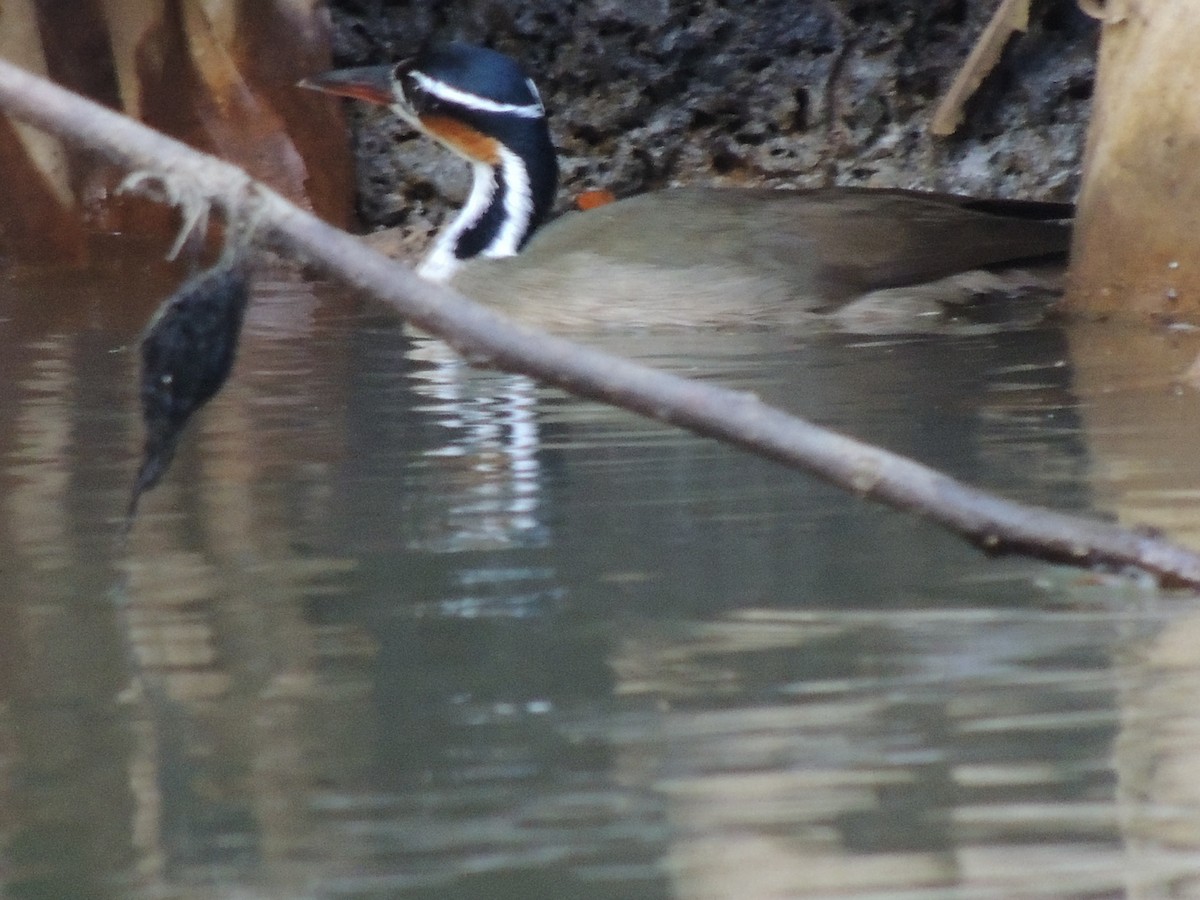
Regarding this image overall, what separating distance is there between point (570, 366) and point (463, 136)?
5.77 m

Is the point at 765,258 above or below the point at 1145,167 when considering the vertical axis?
below

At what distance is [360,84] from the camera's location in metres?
7.93

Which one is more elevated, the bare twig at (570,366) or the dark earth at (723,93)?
the bare twig at (570,366)

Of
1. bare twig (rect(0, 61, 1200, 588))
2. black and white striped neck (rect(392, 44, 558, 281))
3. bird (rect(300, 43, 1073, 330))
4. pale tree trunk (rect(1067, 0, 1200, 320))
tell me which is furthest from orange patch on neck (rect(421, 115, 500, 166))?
bare twig (rect(0, 61, 1200, 588))

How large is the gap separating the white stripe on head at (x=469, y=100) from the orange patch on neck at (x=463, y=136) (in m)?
0.10

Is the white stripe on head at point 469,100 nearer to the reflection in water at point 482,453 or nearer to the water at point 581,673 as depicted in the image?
the reflection in water at point 482,453

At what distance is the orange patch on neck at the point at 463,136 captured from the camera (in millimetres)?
7973

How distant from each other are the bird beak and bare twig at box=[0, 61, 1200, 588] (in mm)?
5547

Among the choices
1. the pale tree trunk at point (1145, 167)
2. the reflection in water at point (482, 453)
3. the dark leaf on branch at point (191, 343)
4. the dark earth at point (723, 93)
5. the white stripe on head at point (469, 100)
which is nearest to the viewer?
the dark leaf on branch at point (191, 343)

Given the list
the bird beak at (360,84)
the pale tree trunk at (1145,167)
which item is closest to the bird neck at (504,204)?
the bird beak at (360,84)

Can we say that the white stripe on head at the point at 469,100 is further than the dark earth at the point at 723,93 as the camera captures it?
No

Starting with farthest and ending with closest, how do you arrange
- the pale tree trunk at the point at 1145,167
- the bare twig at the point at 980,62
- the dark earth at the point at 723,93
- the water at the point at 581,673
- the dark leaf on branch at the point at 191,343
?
the dark earth at the point at 723,93 → the bare twig at the point at 980,62 → the pale tree trunk at the point at 1145,167 → the dark leaf on branch at the point at 191,343 → the water at the point at 581,673

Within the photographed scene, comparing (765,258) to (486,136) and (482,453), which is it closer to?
(486,136)

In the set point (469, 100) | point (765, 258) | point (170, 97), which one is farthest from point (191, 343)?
point (170, 97)
